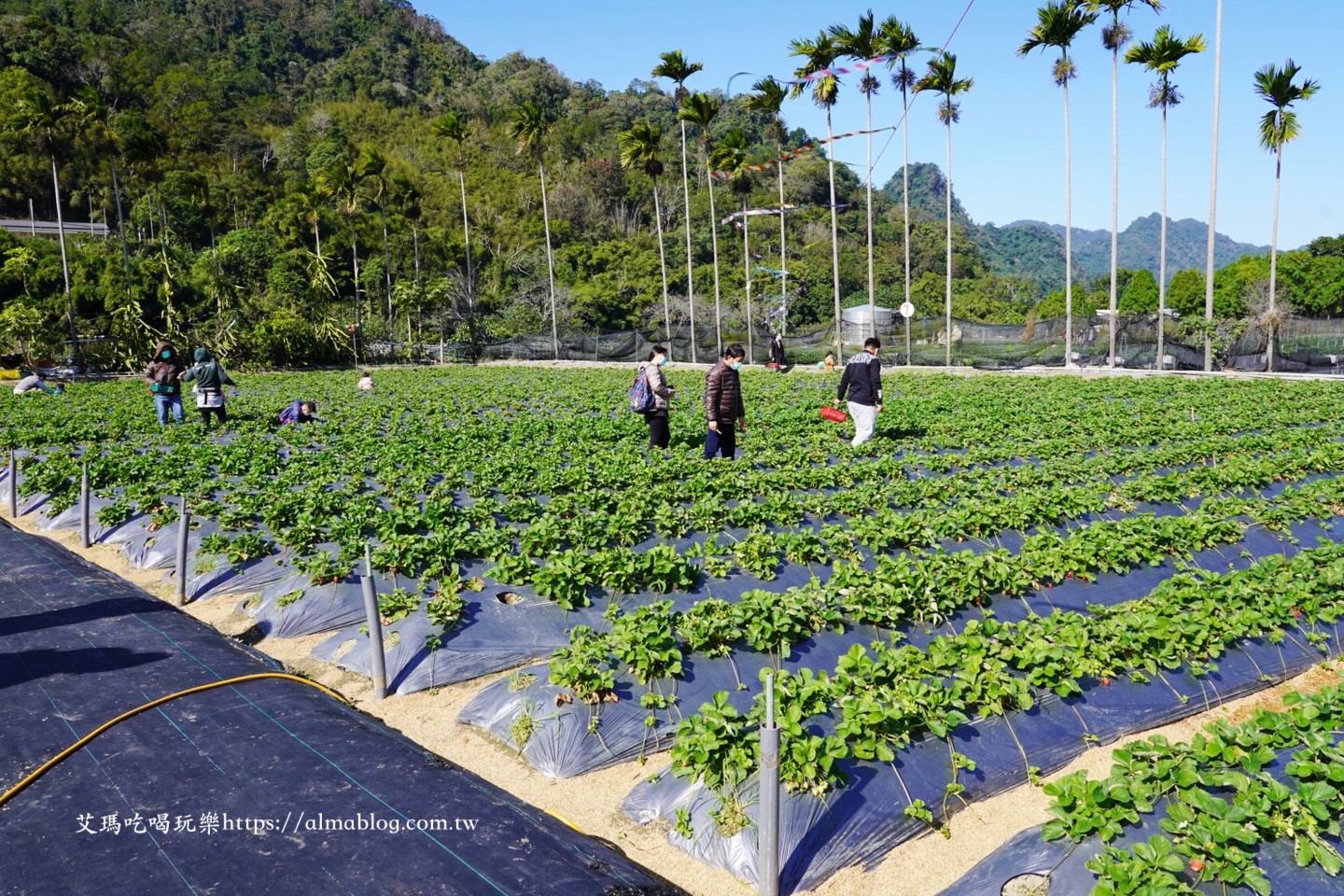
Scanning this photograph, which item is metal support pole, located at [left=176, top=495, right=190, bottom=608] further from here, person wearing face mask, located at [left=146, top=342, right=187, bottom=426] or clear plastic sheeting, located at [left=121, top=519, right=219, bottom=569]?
person wearing face mask, located at [left=146, top=342, right=187, bottom=426]

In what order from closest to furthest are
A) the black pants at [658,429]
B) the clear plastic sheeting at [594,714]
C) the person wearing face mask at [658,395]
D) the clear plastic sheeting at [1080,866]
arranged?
the clear plastic sheeting at [1080,866] → the clear plastic sheeting at [594,714] → the person wearing face mask at [658,395] → the black pants at [658,429]

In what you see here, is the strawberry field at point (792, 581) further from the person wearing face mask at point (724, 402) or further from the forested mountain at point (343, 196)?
the forested mountain at point (343, 196)

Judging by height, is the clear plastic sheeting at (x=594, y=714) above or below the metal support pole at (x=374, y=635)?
below

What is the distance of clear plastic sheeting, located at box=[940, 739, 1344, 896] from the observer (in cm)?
338

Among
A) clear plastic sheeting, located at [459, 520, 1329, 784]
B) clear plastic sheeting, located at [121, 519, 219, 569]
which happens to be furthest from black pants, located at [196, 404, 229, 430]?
clear plastic sheeting, located at [459, 520, 1329, 784]

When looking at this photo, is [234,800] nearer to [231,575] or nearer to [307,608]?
[307,608]

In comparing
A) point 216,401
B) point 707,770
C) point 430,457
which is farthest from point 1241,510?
point 216,401

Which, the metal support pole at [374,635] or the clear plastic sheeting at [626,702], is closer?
the clear plastic sheeting at [626,702]

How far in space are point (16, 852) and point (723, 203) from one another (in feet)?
211

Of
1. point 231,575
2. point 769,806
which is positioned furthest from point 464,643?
point 769,806

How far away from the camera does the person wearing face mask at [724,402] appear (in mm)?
10656

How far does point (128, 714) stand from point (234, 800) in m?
1.18

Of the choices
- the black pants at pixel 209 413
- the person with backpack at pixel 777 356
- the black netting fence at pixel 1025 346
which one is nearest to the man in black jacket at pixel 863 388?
the black pants at pixel 209 413

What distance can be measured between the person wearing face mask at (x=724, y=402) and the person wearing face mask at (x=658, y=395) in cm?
60
